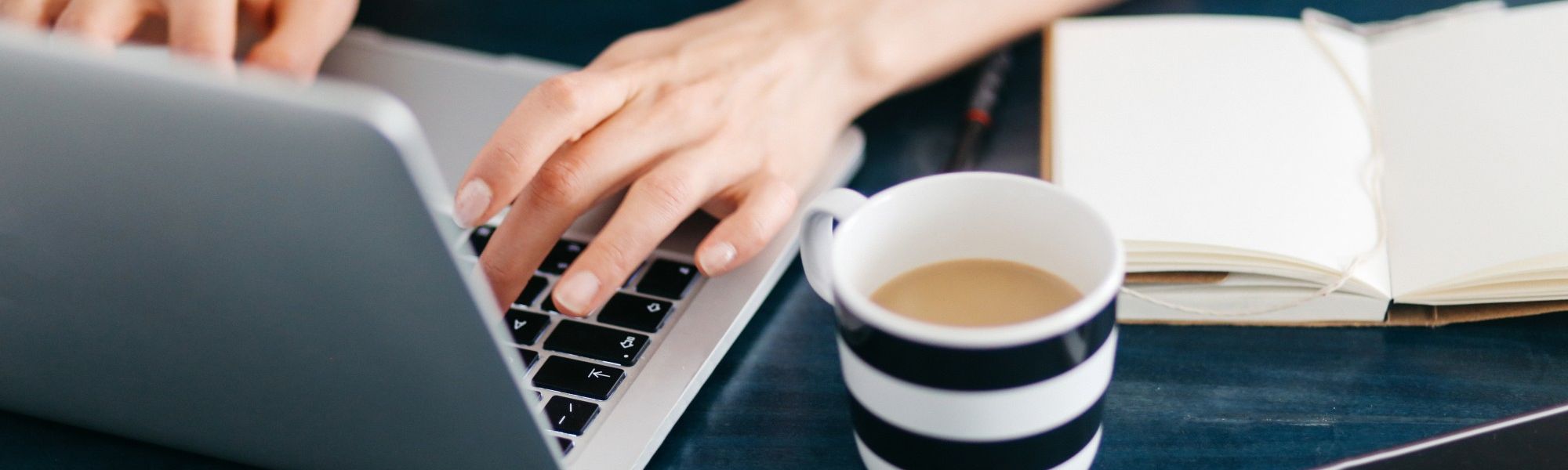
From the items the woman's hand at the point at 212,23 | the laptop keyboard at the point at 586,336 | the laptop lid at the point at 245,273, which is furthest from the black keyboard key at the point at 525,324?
the woman's hand at the point at 212,23

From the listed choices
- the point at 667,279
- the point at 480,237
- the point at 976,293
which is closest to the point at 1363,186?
the point at 976,293

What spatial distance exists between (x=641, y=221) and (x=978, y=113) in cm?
24

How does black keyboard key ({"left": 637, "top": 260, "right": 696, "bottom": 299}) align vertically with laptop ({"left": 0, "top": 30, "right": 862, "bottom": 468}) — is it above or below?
below

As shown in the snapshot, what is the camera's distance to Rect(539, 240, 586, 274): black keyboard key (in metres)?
0.60

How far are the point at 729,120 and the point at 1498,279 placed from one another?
1.29 feet

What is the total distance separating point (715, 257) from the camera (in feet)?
1.81

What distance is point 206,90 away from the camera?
11.5 inches

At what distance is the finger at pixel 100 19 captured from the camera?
25.9 inches

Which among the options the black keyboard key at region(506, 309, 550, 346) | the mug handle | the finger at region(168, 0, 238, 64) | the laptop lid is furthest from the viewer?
the finger at region(168, 0, 238, 64)

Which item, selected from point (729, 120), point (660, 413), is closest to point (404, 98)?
point (729, 120)

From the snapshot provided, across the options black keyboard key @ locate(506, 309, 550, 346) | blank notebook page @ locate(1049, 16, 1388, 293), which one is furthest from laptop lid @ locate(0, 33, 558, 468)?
blank notebook page @ locate(1049, 16, 1388, 293)

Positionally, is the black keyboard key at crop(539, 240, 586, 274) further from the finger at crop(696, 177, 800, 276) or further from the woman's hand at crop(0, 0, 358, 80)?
the woman's hand at crop(0, 0, 358, 80)

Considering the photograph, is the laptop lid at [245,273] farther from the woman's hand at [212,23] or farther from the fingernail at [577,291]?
the woman's hand at [212,23]

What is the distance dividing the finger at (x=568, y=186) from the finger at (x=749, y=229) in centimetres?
6
